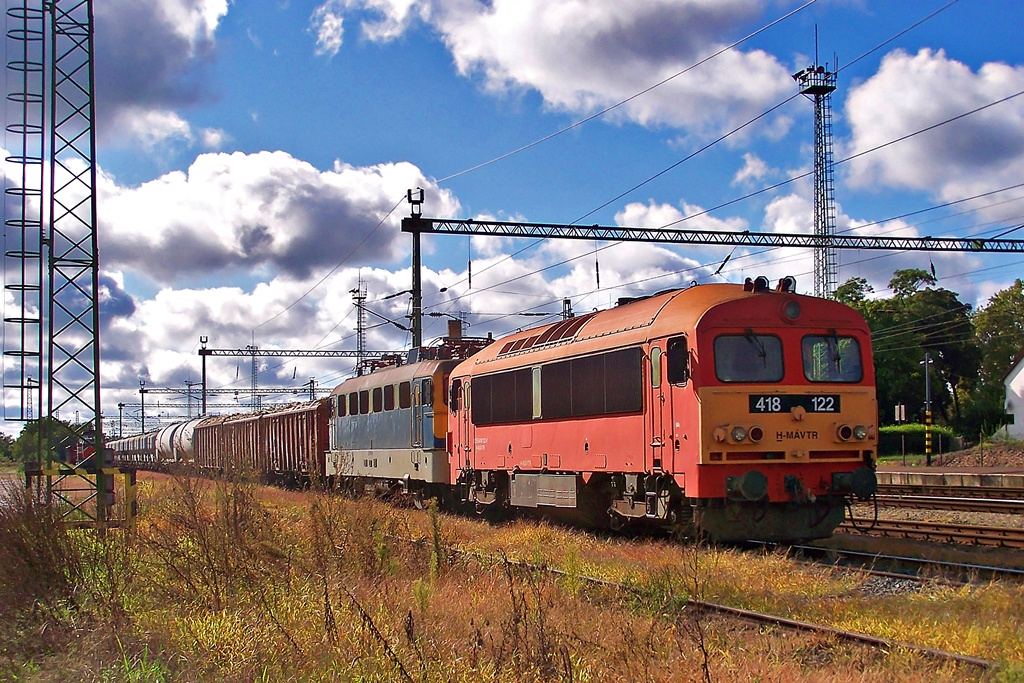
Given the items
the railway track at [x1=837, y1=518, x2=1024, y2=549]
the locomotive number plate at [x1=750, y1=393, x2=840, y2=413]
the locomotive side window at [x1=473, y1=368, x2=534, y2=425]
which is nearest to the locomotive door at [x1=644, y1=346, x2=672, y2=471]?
the locomotive number plate at [x1=750, y1=393, x2=840, y2=413]

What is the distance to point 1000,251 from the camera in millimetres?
31312

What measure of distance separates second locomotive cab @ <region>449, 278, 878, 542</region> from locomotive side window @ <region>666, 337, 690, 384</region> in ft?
0.06

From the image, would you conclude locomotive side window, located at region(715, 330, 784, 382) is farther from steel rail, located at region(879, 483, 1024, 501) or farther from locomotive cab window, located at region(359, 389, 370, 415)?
locomotive cab window, located at region(359, 389, 370, 415)

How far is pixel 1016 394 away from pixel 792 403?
4918cm

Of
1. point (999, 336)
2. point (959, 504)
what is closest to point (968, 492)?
point (959, 504)

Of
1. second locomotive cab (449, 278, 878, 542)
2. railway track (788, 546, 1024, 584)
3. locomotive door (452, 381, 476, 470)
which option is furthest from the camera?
locomotive door (452, 381, 476, 470)

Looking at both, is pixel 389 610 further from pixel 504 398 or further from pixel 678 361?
pixel 504 398

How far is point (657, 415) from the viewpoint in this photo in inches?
538

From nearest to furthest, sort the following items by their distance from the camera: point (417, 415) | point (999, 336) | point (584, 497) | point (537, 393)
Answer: point (584, 497) → point (537, 393) → point (417, 415) → point (999, 336)

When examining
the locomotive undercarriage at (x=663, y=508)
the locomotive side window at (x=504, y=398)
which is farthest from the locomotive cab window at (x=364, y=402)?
the locomotive undercarriage at (x=663, y=508)

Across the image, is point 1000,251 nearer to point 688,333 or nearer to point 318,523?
point 688,333

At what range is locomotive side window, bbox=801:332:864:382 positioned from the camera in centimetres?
1368

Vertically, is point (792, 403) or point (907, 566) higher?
point (792, 403)

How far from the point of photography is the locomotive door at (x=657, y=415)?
13.5 m
